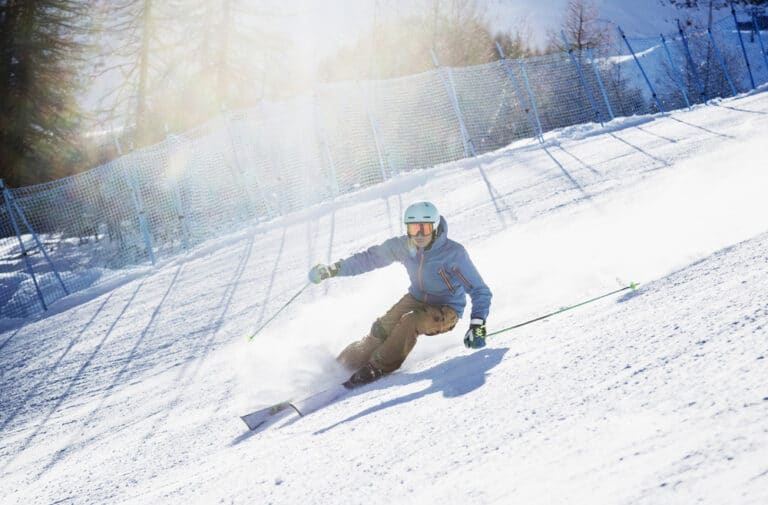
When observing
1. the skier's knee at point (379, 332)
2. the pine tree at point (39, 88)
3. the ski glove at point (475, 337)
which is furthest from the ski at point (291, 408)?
the pine tree at point (39, 88)

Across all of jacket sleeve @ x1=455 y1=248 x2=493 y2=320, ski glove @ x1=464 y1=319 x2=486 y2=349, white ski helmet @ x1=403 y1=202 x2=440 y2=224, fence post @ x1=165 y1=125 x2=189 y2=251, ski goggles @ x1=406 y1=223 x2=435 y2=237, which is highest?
fence post @ x1=165 y1=125 x2=189 y2=251

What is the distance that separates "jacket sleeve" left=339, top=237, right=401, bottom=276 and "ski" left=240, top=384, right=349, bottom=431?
1286 mm

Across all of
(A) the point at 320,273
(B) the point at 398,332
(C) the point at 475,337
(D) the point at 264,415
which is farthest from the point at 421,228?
(D) the point at 264,415

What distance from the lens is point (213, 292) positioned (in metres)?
9.64

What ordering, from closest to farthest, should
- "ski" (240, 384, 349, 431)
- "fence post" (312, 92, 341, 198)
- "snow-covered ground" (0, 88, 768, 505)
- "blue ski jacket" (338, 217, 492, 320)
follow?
"snow-covered ground" (0, 88, 768, 505) < "ski" (240, 384, 349, 431) < "blue ski jacket" (338, 217, 492, 320) < "fence post" (312, 92, 341, 198)

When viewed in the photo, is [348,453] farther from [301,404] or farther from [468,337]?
[468,337]

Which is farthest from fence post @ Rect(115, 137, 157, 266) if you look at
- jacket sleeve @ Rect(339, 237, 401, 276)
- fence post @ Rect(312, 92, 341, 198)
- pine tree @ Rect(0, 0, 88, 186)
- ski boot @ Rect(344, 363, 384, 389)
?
ski boot @ Rect(344, 363, 384, 389)

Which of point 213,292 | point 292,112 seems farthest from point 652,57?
point 213,292

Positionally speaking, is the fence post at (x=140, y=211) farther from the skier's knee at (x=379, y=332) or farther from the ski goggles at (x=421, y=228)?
the ski goggles at (x=421, y=228)

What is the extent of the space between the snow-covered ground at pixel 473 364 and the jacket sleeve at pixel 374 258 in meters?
0.84

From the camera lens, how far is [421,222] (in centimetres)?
475

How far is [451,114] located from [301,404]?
11554mm

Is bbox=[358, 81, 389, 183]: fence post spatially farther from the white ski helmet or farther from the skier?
the white ski helmet

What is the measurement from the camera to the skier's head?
15.6ft
